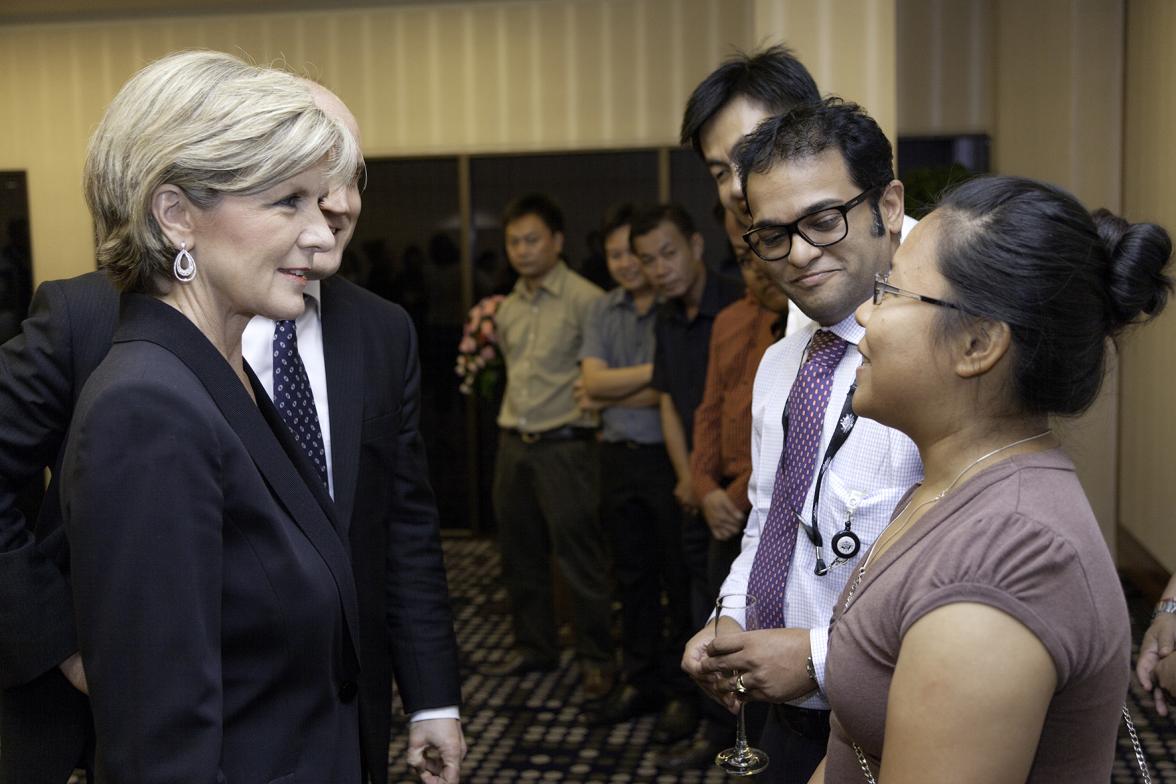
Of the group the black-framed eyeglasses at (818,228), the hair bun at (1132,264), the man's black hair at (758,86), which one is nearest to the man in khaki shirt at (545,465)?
the man's black hair at (758,86)

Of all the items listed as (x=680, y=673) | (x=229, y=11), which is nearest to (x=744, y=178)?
(x=680, y=673)

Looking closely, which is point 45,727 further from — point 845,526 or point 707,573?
point 707,573

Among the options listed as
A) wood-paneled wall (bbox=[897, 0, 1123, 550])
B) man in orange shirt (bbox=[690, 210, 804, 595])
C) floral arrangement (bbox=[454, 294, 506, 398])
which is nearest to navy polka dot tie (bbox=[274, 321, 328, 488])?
man in orange shirt (bbox=[690, 210, 804, 595])

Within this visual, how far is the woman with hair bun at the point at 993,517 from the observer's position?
3.82 feet

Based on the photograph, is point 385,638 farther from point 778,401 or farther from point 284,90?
point 284,90

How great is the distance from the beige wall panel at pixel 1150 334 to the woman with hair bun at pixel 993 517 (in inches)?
165

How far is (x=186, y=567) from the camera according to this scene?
136 centimetres

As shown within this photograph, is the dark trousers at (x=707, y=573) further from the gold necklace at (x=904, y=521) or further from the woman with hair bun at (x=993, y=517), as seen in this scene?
the woman with hair bun at (x=993, y=517)

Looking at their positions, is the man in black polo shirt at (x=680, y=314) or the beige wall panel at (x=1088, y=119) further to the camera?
the beige wall panel at (x=1088, y=119)

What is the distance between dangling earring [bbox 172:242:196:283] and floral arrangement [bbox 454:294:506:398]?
14.3ft

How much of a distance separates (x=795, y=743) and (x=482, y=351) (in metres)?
4.18

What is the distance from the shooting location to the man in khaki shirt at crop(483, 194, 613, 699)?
201 inches

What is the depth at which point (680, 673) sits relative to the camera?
4.57 metres

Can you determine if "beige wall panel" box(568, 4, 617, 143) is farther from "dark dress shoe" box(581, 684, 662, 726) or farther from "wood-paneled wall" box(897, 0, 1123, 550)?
"dark dress shoe" box(581, 684, 662, 726)
